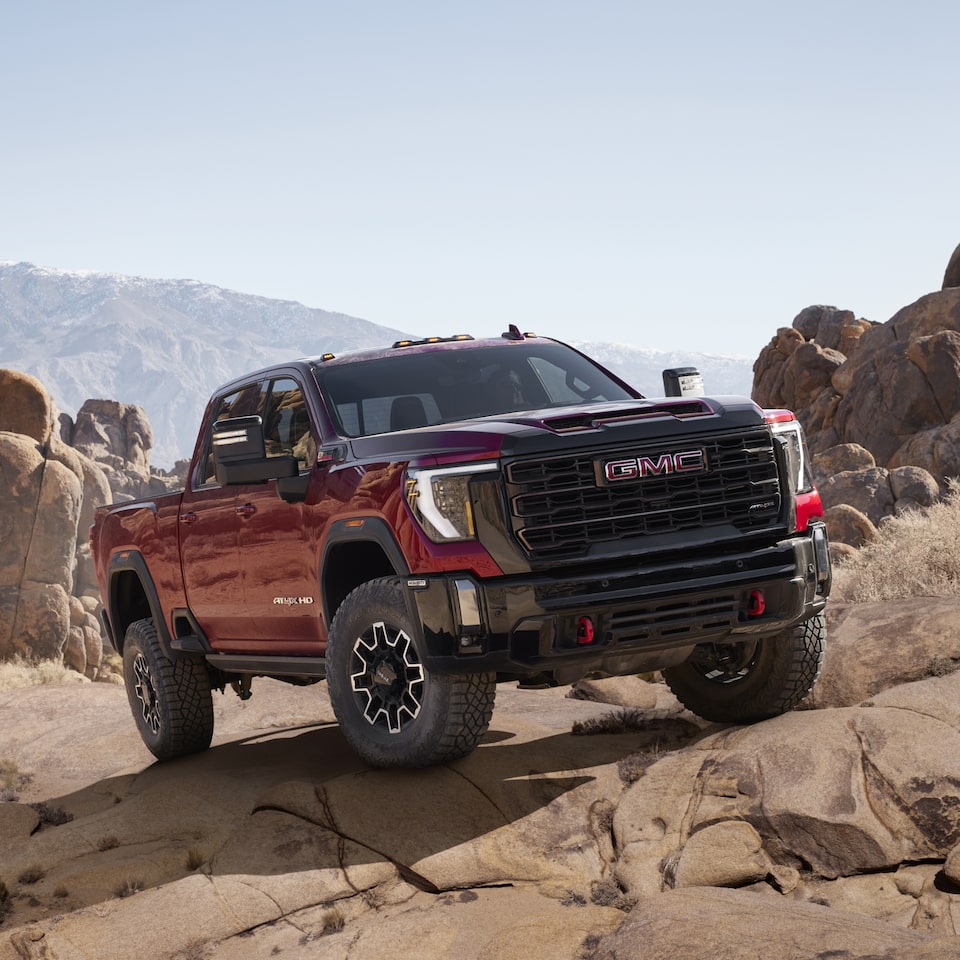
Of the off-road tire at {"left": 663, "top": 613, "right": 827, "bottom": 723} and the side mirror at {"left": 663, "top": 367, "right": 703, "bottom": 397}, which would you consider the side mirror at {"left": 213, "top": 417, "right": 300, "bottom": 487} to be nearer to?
the side mirror at {"left": 663, "top": 367, "right": 703, "bottom": 397}

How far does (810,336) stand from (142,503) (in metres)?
48.3

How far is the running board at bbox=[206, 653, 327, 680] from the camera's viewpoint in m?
7.20

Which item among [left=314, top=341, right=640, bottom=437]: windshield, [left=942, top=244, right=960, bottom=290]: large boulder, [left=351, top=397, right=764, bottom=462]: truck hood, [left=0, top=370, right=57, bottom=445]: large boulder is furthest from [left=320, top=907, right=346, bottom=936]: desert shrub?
[left=942, top=244, right=960, bottom=290]: large boulder

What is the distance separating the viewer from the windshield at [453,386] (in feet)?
23.9

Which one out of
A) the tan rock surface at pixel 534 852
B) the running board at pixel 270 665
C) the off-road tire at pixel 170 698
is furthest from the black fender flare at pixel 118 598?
the tan rock surface at pixel 534 852

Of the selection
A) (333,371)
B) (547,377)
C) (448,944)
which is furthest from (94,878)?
(547,377)

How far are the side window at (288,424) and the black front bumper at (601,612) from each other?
164 centimetres

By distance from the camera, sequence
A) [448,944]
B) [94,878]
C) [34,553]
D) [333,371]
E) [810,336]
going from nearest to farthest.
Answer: [448,944], [94,878], [333,371], [34,553], [810,336]

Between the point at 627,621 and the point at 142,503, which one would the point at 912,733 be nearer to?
the point at 627,621

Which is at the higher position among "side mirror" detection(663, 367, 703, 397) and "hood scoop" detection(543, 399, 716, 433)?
"side mirror" detection(663, 367, 703, 397)

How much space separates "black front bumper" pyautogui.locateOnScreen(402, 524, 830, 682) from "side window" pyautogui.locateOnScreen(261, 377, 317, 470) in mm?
1643

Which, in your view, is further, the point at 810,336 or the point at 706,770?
the point at 810,336

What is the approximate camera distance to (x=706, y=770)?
6.66 metres

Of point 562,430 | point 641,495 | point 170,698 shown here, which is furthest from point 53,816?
point 641,495
